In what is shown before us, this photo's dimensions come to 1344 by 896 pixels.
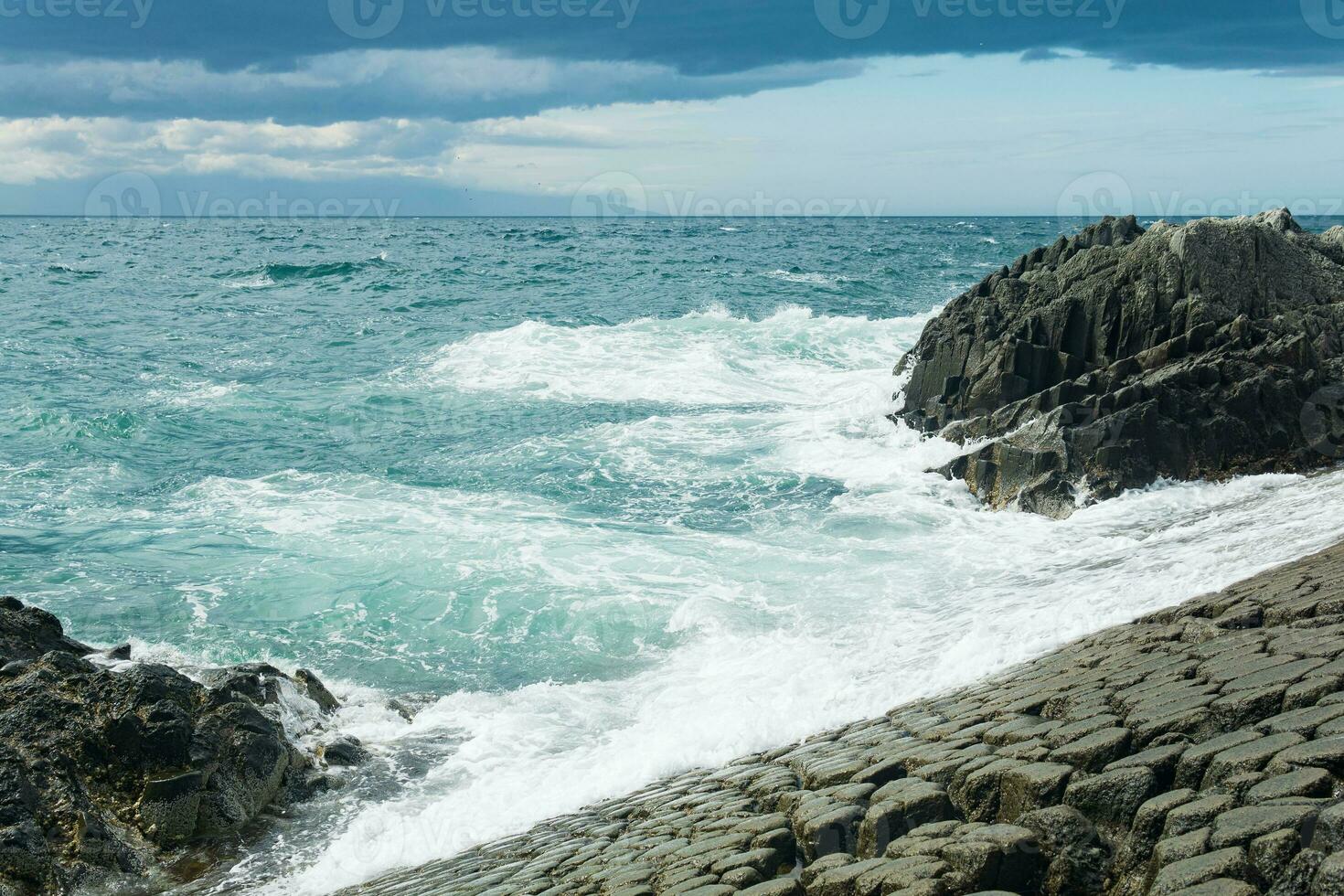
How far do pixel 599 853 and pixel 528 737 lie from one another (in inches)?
123

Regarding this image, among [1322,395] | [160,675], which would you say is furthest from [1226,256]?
[160,675]

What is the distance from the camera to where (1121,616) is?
899 centimetres

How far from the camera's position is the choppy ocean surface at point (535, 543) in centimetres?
895

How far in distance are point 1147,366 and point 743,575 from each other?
272 inches

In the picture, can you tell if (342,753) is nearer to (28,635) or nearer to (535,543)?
(28,635)

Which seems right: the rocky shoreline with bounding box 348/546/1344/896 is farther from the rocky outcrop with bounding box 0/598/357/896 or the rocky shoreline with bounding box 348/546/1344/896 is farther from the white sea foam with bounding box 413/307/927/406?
the white sea foam with bounding box 413/307/927/406

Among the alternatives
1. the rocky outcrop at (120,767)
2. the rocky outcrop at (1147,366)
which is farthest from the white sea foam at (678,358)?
the rocky outcrop at (120,767)

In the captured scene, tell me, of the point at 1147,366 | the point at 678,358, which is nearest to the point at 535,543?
the point at 1147,366

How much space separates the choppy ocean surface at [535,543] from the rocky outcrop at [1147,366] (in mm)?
673

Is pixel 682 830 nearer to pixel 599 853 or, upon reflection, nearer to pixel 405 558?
pixel 599 853

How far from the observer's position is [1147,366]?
1521cm

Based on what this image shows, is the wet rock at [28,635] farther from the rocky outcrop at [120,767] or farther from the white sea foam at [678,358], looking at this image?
the white sea foam at [678,358]

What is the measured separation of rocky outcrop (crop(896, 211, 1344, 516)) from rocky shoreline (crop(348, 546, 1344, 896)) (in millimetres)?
6573

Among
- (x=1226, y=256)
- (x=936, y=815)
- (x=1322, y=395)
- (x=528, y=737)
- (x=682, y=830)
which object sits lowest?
(x=528, y=737)
